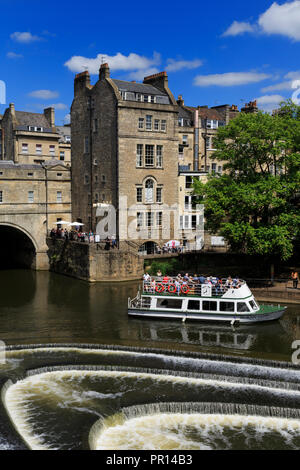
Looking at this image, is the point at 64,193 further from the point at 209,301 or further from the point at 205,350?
the point at 205,350

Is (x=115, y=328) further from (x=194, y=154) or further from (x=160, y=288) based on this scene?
(x=194, y=154)

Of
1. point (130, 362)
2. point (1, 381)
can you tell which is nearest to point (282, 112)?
point (130, 362)

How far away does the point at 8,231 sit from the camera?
208 ft

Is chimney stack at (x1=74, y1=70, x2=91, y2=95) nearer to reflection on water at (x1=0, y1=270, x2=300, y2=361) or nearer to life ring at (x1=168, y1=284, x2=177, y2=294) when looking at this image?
reflection on water at (x1=0, y1=270, x2=300, y2=361)

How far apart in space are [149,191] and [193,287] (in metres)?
22.7

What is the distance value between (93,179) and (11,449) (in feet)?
140

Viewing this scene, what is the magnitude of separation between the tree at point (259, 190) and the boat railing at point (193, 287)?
20.1 feet

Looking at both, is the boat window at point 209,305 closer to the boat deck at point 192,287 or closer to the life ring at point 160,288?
the boat deck at point 192,287

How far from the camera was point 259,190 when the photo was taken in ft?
137

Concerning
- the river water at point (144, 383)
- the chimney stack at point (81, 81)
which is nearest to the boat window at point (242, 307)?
the river water at point (144, 383)

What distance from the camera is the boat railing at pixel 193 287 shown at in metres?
35.5

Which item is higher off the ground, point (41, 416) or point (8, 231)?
point (8, 231)

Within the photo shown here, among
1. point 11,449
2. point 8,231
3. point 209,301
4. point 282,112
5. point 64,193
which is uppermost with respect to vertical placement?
point 282,112

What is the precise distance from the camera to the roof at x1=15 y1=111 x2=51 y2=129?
74438mm
